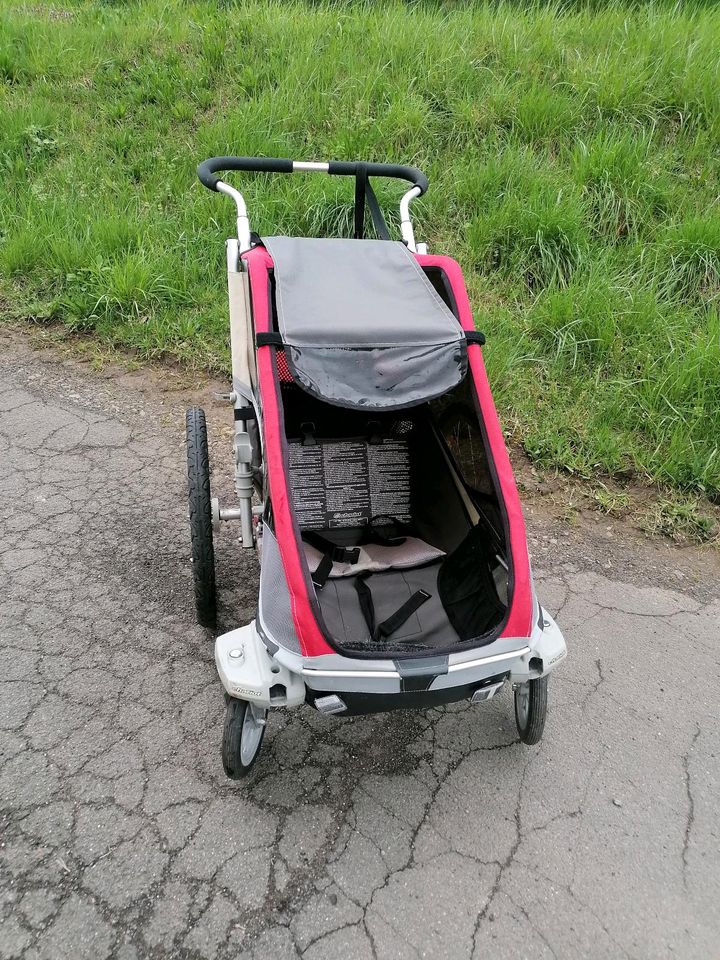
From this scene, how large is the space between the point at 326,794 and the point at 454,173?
4.10 metres

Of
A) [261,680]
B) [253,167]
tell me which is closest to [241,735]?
[261,680]

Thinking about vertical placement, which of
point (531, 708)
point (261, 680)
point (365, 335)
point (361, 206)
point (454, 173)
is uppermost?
point (361, 206)

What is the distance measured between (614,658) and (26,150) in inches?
209

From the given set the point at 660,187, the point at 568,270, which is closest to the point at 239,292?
the point at 568,270

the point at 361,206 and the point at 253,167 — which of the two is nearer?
the point at 253,167

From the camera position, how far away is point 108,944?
1692mm

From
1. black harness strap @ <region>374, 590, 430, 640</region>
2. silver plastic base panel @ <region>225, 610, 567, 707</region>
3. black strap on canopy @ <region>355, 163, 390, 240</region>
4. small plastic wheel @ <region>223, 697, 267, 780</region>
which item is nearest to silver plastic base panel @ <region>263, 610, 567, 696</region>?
silver plastic base panel @ <region>225, 610, 567, 707</region>

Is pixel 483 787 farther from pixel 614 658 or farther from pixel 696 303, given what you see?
pixel 696 303

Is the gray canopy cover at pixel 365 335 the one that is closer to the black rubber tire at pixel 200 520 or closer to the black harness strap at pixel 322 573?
the black rubber tire at pixel 200 520

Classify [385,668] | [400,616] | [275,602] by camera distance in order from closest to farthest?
[385,668] < [275,602] < [400,616]

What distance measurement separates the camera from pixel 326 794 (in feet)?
6.75

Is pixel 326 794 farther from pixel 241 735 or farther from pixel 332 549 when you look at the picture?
pixel 332 549

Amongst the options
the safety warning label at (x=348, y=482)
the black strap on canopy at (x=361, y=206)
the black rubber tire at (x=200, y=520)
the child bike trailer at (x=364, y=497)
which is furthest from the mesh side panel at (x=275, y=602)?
the black strap on canopy at (x=361, y=206)

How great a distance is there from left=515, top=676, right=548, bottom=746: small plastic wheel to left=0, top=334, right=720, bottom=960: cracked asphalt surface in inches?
4.7
